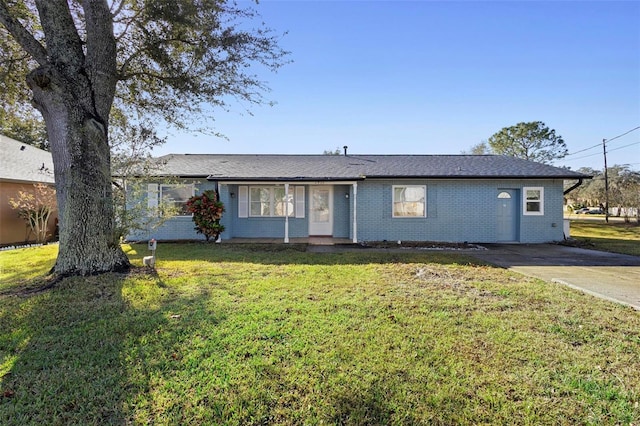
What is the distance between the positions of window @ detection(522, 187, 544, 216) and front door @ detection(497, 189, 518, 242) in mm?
423

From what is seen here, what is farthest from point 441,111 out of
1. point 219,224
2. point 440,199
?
point 219,224

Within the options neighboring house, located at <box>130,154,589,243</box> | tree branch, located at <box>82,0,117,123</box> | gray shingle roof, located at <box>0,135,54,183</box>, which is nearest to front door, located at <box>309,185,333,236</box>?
neighboring house, located at <box>130,154,589,243</box>

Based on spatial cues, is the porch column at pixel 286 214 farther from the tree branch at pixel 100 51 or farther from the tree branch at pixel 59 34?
the tree branch at pixel 59 34

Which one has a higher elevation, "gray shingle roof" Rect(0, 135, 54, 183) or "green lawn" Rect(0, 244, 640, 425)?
"gray shingle roof" Rect(0, 135, 54, 183)

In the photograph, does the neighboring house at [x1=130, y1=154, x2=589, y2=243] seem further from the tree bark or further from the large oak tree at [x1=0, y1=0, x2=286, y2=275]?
the tree bark

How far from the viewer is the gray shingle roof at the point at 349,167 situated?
1181cm

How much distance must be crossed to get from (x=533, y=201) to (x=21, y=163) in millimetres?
22444

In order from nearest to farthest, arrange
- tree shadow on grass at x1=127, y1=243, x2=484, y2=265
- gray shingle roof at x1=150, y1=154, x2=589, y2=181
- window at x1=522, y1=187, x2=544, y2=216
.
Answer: tree shadow on grass at x1=127, y1=243, x2=484, y2=265 → gray shingle roof at x1=150, y1=154, x2=589, y2=181 → window at x1=522, y1=187, x2=544, y2=216

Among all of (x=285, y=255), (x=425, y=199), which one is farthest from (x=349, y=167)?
(x=285, y=255)

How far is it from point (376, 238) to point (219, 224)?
21.4ft

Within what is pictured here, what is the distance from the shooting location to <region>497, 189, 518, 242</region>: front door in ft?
40.3

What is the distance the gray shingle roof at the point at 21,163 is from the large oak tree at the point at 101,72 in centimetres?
494

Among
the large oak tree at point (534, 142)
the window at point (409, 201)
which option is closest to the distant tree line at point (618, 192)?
the large oak tree at point (534, 142)

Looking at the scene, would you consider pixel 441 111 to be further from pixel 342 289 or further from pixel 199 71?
pixel 342 289
